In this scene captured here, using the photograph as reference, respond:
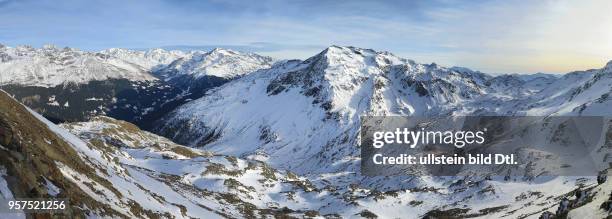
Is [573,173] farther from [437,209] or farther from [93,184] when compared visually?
[93,184]

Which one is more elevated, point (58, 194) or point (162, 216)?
point (58, 194)

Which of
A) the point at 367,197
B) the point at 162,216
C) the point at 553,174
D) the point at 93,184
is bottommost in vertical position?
the point at 367,197

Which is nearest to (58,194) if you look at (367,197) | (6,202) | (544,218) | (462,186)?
(6,202)

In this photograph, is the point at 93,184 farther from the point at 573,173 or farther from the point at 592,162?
the point at 592,162

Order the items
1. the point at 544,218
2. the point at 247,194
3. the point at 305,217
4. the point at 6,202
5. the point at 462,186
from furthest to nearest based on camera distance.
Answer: the point at 462,186 → the point at 247,194 → the point at 305,217 → the point at 544,218 → the point at 6,202

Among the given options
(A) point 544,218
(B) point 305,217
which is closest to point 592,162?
(B) point 305,217

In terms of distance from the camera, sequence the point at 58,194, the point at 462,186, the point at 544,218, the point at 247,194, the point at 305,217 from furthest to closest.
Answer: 1. the point at 462,186
2. the point at 247,194
3. the point at 305,217
4. the point at 544,218
5. the point at 58,194

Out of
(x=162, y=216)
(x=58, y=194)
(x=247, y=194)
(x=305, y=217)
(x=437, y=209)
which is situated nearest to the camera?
(x=58, y=194)

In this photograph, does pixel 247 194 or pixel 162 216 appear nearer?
pixel 162 216

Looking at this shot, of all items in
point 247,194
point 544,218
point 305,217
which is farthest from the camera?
point 247,194
